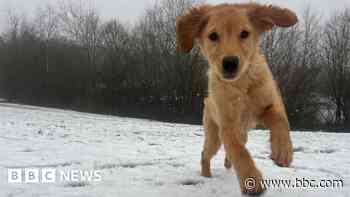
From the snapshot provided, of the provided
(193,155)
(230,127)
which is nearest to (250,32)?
(230,127)

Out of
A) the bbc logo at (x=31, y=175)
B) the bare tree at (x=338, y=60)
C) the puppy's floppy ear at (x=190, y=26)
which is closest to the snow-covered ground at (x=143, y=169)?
the bbc logo at (x=31, y=175)

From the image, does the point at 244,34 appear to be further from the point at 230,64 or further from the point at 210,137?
the point at 210,137

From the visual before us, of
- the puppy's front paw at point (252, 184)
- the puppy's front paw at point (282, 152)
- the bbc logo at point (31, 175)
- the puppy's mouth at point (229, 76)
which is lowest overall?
the bbc logo at point (31, 175)

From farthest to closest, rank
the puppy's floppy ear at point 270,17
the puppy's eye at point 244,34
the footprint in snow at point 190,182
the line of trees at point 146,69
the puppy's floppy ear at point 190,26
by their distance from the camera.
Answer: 1. the line of trees at point 146,69
2. the footprint in snow at point 190,182
3. the puppy's floppy ear at point 190,26
4. the puppy's floppy ear at point 270,17
5. the puppy's eye at point 244,34

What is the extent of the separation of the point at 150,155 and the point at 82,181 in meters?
2.49

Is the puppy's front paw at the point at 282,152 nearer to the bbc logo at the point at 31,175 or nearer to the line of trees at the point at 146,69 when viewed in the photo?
the bbc logo at the point at 31,175

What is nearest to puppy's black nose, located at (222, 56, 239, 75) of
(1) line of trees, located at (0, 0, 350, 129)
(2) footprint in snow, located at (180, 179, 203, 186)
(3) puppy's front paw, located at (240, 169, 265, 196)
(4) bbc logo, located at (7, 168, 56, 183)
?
(3) puppy's front paw, located at (240, 169, 265, 196)

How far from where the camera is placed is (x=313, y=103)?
→ 1194 inches

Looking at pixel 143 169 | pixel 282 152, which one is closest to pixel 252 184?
pixel 282 152

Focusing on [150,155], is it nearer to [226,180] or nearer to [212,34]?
[226,180]

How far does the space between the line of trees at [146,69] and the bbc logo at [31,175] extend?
19.9 meters

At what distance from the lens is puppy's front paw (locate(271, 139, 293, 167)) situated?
3270mm

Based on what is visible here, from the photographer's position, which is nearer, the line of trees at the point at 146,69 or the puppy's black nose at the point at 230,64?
the puppy's black nose at the point at 230,64

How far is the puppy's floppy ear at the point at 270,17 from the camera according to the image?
3.82m
